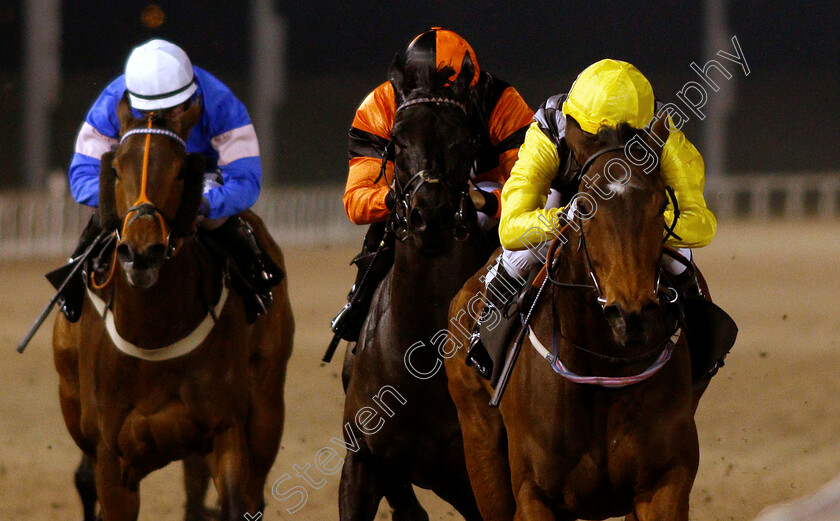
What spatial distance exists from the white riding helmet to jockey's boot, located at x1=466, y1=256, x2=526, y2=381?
133cm

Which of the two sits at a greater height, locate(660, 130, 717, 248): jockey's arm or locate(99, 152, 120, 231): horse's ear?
locate(660, 130, 717, 248): jockey's arm

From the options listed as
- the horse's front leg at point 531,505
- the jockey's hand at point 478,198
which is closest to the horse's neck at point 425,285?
the jockey's hand at point 478,198

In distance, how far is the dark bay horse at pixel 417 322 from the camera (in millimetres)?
4309

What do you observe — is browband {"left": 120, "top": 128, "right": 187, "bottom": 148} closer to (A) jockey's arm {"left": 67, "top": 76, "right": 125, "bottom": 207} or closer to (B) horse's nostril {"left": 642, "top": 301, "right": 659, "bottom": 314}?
(A) jockey's arm {"left": 67, "top": 76, "right": 125, "bottom": 207}

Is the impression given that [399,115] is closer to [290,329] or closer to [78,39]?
[290,329]

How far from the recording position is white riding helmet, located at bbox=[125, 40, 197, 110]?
14.8 ft

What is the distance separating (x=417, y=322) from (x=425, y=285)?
0.14 meters

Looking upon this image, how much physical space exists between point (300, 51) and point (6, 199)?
45.0 feet

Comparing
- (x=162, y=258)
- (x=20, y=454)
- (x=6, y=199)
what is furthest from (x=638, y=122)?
(x=6, y=199)

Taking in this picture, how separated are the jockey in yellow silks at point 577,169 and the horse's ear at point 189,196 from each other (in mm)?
1080

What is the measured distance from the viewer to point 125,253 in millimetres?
4117

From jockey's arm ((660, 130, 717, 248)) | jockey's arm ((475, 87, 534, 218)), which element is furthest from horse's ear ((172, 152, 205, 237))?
jockey's arm ((660, 130, 717, 248))

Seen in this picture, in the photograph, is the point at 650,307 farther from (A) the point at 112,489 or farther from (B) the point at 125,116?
(A) the point at 112,489

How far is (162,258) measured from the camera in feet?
13.7
